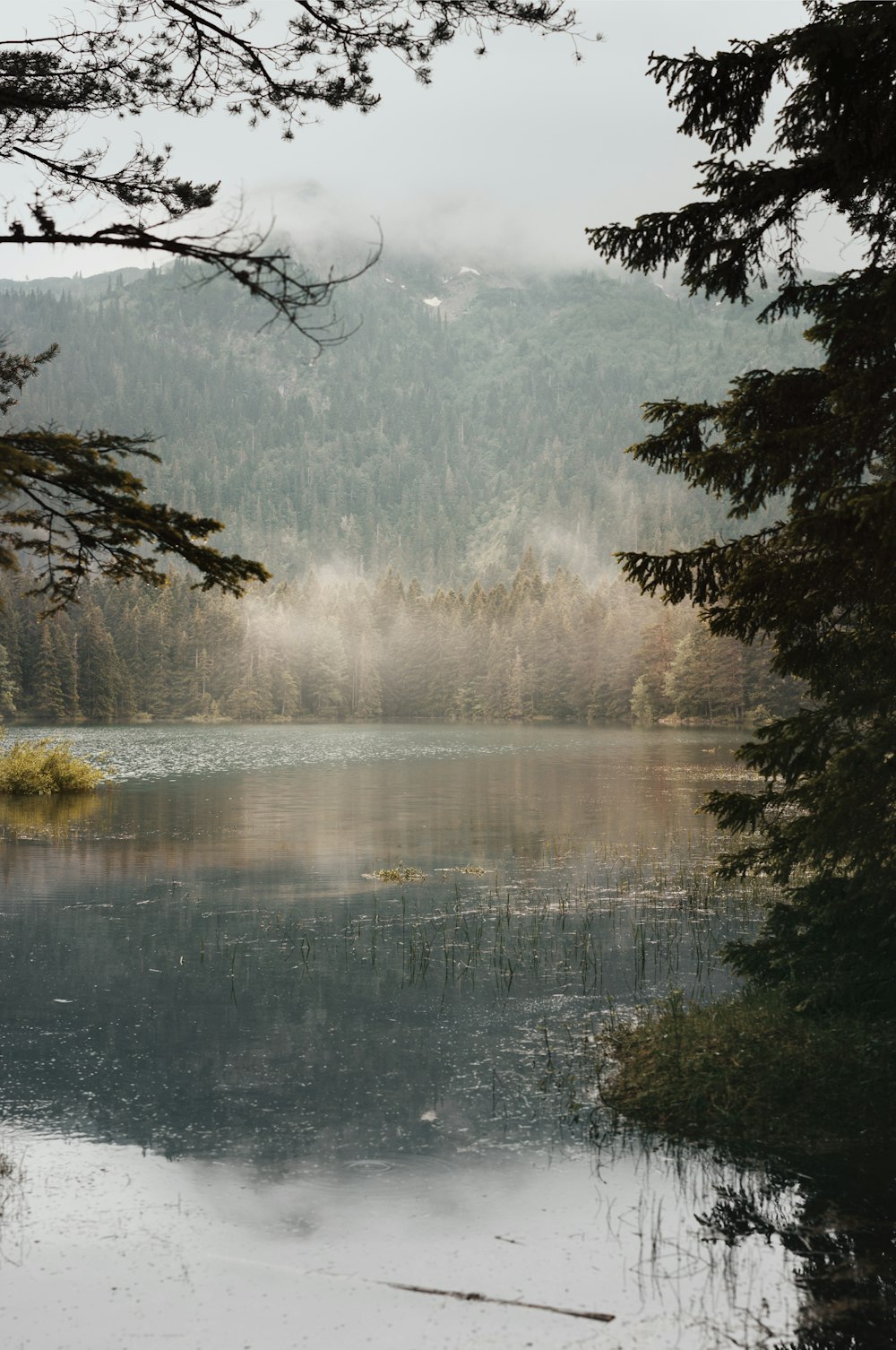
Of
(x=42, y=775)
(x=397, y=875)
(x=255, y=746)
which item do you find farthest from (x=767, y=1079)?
(x=255, y=746)

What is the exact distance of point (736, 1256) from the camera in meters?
7.88

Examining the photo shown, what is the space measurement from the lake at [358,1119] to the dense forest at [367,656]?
8847cm

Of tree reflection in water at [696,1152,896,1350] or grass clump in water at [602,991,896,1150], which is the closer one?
tree reflection in water at [696,1152,896,1350]

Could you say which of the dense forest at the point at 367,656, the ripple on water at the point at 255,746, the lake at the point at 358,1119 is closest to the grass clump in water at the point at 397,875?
the lake at the point at 358,1119

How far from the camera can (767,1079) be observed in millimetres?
10555

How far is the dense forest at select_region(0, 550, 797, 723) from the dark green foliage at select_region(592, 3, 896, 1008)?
317ft

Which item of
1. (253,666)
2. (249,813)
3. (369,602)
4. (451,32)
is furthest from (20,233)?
(369,602)

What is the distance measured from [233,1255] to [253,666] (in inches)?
5619

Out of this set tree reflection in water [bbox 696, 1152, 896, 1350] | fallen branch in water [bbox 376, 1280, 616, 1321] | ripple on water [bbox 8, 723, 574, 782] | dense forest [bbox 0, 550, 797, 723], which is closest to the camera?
tree reflection in water [bbox 696, 1152, 896, 1350]

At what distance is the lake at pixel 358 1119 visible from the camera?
289 inches

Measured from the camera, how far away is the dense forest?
114938 millimetres

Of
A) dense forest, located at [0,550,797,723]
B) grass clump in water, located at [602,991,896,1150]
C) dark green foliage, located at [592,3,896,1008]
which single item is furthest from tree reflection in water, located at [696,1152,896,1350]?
dense forest, located at [0,550,797,723]

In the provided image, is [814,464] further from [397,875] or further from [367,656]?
[367,656]

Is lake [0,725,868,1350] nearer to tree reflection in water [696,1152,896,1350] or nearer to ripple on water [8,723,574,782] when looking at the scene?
tree reflection in water [696,1152,896,1350]
